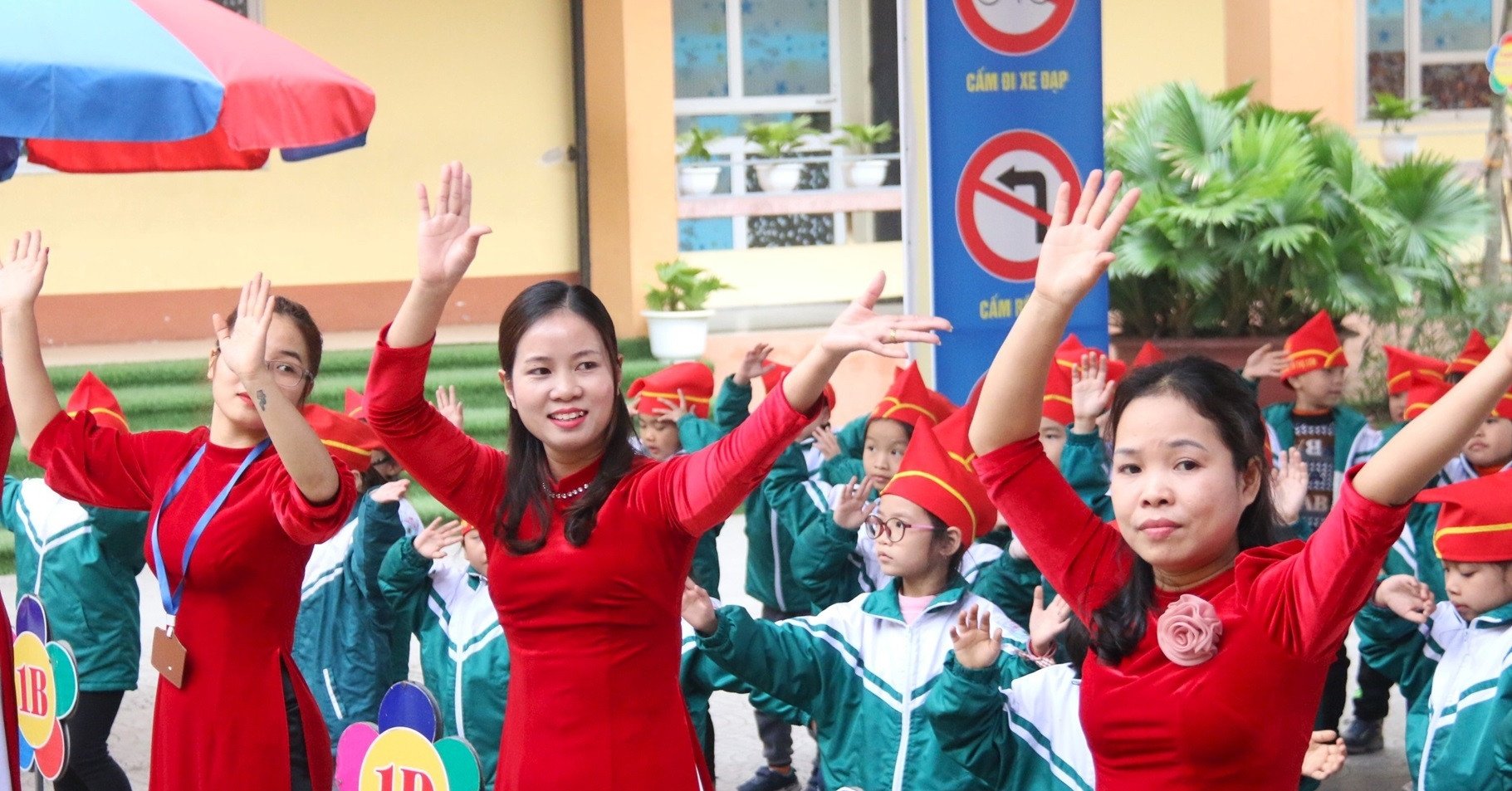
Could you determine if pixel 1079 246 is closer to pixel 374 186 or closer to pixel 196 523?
pixel 196 523

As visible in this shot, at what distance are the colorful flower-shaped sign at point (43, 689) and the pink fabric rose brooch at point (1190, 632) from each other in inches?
110

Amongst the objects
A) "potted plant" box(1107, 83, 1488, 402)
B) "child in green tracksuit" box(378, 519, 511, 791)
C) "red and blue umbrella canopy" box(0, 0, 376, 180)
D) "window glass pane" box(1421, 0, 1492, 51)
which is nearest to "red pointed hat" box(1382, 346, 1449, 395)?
"potted plant" box(1107, 83, 1488, 402)

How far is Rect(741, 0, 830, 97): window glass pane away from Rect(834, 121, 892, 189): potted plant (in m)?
0.98

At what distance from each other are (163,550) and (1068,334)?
3437 millimetres

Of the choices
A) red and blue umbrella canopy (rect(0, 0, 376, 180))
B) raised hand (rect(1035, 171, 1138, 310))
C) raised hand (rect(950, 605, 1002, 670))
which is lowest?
raised hand (rect(950, 605, 1002, 670))

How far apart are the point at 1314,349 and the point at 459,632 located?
3.94 m

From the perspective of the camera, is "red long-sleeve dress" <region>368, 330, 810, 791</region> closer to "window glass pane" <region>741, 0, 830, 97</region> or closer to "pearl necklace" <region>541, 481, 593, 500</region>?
"pearl necklace" <region>541, 481, 593, 500</region>

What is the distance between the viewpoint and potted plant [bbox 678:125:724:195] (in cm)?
1250

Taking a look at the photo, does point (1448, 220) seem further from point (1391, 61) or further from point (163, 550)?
point (163, 550)

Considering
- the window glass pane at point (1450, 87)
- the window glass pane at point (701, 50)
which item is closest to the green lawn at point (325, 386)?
the window glass pane at point (701, 50)

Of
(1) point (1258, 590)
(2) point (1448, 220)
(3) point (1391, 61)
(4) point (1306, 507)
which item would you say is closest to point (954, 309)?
(4) point (1306, 507)

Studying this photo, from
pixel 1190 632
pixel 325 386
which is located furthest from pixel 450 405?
pixel 325 386

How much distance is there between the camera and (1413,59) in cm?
1431

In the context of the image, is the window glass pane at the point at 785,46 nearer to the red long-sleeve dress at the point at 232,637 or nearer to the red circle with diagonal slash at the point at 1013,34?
the red circle with diagonal slash at the point at 1013,34
